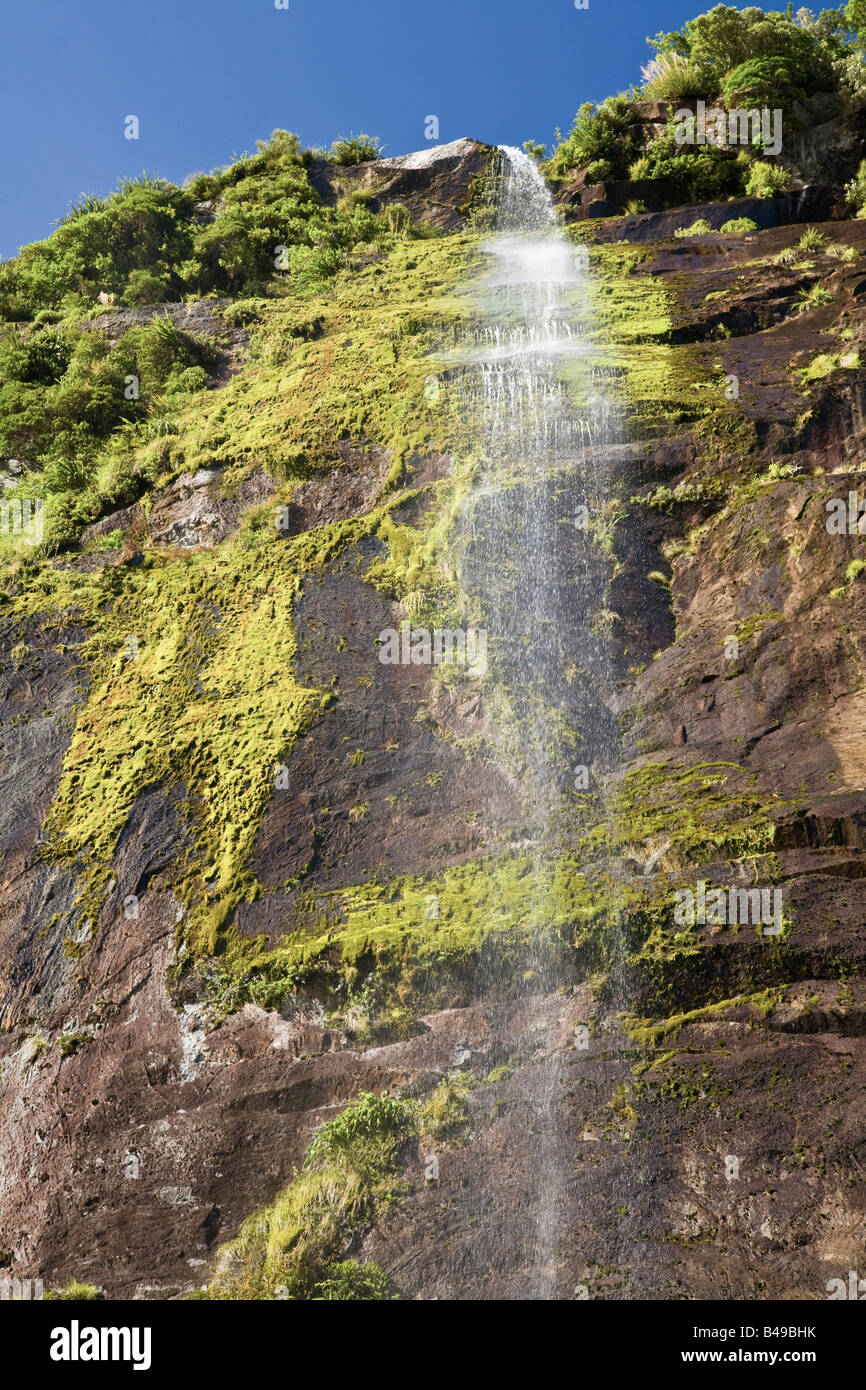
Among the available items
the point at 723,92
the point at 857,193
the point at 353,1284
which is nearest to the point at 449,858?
the point at 353,1284

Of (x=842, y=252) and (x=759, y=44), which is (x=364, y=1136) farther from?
(x=759, y=44)

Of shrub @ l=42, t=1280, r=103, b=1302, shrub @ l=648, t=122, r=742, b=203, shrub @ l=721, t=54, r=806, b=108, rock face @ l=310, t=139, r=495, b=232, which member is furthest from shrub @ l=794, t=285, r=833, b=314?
shrub @ l=42, t=1280, r=103, b=1302

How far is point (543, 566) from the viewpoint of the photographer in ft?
39.2

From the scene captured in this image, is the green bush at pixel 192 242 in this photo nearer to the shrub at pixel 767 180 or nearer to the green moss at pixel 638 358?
the green moss at pixel 638 358

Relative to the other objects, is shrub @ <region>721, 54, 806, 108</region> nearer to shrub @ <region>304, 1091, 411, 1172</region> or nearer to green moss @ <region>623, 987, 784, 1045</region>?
green moss @ <region>623, 987, 784, 1045</region>

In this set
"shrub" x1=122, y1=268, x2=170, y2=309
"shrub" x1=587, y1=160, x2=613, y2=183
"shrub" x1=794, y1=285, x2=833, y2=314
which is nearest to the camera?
"shrub" x1=794, y1=285, x2=833, y2=314

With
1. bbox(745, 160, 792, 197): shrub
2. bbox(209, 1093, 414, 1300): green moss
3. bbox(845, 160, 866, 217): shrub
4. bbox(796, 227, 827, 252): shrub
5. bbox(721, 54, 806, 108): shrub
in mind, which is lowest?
bbox(209, 1093, 414, 1300): green moss

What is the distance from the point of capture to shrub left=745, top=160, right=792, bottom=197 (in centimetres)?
1761

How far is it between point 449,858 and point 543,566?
4.21 metres

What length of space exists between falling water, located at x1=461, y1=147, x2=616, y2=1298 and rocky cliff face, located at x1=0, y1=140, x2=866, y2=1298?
109 millimetres

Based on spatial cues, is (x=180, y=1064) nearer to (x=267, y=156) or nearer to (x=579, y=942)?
(x=579, y=942)

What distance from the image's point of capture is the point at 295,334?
18.1m

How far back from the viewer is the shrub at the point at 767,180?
57.8 ft

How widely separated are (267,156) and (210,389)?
1154 cm
